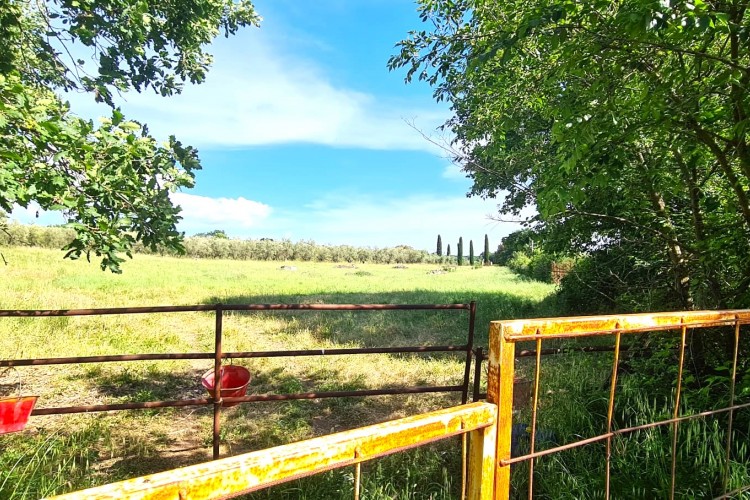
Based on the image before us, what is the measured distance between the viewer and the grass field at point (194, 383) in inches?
137

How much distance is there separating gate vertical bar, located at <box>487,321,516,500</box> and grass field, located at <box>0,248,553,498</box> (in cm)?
206

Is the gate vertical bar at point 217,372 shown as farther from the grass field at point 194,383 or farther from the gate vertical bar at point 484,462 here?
the gate vertical bar at point 484,462

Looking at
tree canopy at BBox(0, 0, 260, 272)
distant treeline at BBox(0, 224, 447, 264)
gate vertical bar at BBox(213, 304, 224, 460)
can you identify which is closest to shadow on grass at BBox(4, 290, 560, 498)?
gate vertical bar at BBox(213, 304, 224, 460)

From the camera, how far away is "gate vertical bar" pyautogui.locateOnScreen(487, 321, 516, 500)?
3.98 ft

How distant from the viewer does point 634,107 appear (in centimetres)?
344

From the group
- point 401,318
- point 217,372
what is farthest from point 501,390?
point 401,318

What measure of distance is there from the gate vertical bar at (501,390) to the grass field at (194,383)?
2.06 m

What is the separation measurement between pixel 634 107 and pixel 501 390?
3.24m

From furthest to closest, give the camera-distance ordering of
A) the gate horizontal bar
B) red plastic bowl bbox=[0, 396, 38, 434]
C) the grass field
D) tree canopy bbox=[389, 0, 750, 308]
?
the grass field → red plastic bowl bbox=[0, 396, 38, 434] → tree canopy bbox=[389, 0, 750, 308] → the gate horizontal bar

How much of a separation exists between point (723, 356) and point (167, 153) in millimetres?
5591

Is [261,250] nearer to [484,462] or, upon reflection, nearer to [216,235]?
[216,235]

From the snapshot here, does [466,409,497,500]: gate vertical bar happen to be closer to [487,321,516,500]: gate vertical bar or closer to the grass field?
[487,321,516,500]: gate vertical bar

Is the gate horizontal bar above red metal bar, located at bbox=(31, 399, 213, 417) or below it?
above

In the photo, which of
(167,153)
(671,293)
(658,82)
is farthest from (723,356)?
(167,153)
